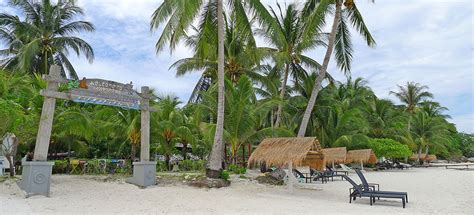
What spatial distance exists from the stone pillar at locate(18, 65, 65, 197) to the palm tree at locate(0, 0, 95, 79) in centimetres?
1233

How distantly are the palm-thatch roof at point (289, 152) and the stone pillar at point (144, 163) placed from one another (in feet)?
12.3

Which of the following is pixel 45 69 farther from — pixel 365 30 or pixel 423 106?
pixel 423 106

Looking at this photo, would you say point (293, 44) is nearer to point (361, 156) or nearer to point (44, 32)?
point (361, 156)

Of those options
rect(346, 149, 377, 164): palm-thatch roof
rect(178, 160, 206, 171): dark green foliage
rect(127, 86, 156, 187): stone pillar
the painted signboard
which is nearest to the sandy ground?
rect(127, 86, 156, 187): stone pillar

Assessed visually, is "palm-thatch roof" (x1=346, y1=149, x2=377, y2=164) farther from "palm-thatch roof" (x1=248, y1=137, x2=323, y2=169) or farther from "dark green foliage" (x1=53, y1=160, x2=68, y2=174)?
"dark green foliage" (x1=53, y1=160, x2=68, y2=174)

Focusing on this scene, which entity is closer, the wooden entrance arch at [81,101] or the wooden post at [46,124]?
the wooden entrance arch at [81,101]

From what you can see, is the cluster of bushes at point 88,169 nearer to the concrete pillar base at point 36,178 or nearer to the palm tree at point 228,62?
the palm tree at point 228,62

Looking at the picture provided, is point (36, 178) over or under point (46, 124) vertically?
under

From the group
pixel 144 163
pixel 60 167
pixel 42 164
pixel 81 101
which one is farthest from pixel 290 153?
pixel 60 167

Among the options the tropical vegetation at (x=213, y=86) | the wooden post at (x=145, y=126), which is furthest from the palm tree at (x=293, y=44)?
the wooden post at (x=145, y=126)

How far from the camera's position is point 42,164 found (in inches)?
414

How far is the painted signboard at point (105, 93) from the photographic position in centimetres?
1173

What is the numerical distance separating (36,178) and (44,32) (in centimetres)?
1522

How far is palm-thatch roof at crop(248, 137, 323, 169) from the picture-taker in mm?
12062
